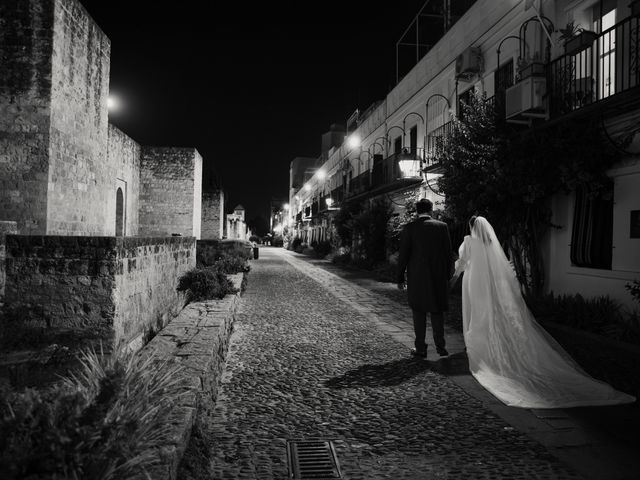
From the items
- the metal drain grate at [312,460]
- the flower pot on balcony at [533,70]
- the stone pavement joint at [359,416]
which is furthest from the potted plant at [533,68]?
the metal drain grate at [312,460]

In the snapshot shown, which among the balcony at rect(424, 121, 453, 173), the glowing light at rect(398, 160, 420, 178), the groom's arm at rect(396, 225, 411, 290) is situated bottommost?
the groom's arm at rect(396, 225, 411, 290)

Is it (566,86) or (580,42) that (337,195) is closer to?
(566,86)

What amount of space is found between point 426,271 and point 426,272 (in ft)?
0.04

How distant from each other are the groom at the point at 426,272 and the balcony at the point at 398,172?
336 inches

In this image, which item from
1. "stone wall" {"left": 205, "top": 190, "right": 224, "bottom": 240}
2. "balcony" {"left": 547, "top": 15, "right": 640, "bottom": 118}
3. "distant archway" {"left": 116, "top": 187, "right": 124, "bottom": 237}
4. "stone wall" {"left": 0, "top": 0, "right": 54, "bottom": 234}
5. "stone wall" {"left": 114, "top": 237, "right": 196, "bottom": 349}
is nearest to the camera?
"stone wall" {"left": 114, "top": 237, "right": 196, "bottom": 349}

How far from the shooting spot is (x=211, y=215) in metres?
27.2

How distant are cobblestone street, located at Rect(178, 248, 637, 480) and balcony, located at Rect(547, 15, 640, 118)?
4.22 m

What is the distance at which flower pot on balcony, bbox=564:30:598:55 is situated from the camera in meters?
7.41

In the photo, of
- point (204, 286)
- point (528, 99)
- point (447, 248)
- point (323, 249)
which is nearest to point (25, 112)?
point (204, 286)

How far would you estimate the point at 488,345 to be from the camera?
16.8 feet

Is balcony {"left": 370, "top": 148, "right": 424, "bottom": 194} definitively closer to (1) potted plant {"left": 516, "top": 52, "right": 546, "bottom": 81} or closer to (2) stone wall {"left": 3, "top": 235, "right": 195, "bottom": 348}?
(1) potted plant {"left": 516, "top": 52, "right": 546, "bottom": 81}

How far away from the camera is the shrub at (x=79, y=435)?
155 cm

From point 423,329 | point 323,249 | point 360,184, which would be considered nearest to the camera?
point 423,329

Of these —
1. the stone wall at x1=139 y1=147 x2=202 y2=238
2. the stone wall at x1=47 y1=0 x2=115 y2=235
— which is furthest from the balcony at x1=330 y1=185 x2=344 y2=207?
the stone wall at x1=47 y1=0 x2=115 y2=235
